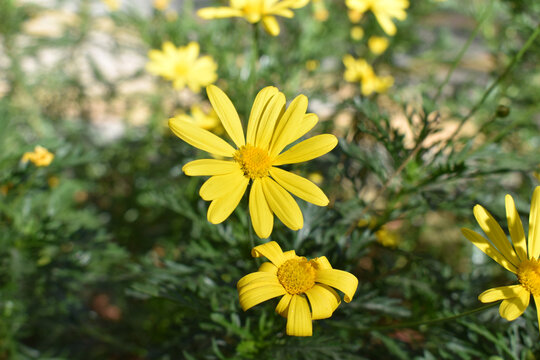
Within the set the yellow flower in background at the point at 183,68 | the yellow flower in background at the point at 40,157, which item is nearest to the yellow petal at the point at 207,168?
the yellow flower in background at the point at 40,157

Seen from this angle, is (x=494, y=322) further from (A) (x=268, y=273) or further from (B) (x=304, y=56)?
(B) (x=304, y=56)

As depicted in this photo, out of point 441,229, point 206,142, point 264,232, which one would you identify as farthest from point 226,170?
point 441,229

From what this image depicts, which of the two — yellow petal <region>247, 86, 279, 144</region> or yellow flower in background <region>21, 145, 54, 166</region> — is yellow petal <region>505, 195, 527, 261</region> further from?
yellow flower in background <region>21, 145, 54, 166</region>

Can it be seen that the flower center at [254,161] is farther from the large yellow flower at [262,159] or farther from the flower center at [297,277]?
the flower center at [297,277]

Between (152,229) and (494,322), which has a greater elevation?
(152,229)

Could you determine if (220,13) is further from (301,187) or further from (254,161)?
(301,187)
